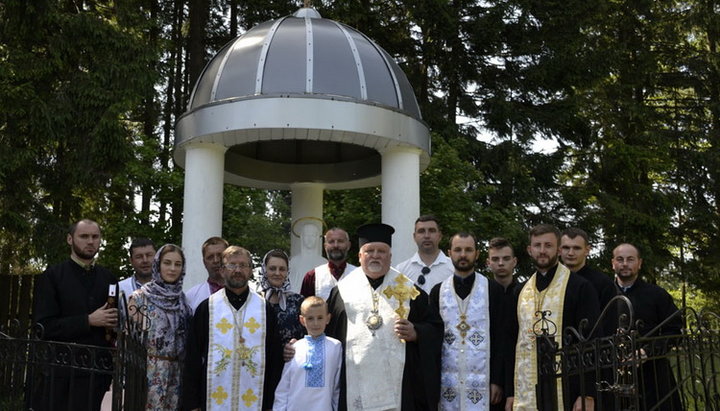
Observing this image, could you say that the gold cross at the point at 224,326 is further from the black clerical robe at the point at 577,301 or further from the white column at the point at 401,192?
the white column at the point at 401,192

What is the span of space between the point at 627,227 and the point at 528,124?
10.6 feet

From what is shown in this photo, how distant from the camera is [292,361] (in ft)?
20.9

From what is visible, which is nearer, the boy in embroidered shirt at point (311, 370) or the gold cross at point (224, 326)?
the boy in embroidered shirt at point (311, 370)

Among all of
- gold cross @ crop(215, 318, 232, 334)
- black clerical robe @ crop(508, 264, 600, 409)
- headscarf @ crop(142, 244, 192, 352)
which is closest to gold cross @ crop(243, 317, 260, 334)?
gold cross @ crop(215, 318, 232, 334)

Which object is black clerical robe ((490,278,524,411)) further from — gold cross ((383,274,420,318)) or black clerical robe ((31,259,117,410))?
black clerical robe ((31,259,117,410))

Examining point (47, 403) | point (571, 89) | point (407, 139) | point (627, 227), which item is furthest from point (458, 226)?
point (47, 403)

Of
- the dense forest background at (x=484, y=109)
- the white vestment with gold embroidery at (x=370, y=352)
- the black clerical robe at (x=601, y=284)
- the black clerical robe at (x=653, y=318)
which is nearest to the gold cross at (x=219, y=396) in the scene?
the white vestment with gold embroidery at (x=370, y=352)

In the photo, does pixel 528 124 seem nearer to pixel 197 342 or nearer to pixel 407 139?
pixel 407 139

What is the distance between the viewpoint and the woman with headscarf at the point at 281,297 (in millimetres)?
6750

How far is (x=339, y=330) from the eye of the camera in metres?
6.68

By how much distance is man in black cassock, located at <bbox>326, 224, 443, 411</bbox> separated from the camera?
21.1ft

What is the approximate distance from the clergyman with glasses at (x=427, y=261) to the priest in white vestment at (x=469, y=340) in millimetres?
794

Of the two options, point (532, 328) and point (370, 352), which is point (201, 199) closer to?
point (370, 352)

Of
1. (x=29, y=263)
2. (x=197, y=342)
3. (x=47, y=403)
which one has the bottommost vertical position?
(x=47, y=403)
